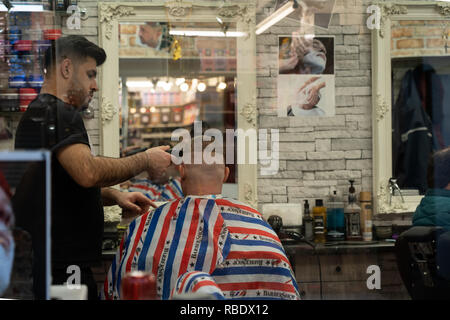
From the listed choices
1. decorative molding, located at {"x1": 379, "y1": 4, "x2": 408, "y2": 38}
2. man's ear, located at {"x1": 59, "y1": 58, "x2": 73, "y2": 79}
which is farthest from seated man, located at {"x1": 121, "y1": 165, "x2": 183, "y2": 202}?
decorative molding, located at {"x1": 379, "y1": 4, "x2": 408, "y2": 38}

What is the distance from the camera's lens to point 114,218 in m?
2.60

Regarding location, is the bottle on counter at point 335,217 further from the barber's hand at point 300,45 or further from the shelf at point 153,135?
the shelf at point 153,135

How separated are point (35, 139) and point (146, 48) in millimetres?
1293

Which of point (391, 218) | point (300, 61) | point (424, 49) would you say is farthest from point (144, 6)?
point (391, 218)

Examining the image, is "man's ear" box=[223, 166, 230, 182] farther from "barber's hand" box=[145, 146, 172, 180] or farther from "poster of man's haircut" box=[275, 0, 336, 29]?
"poster of man's haircut" box=[275, 0, 336, 29]

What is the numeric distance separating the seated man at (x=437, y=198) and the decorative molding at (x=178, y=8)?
152 cm

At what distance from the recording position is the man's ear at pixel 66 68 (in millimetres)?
2035

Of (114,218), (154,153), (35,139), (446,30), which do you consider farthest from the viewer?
(446,30)

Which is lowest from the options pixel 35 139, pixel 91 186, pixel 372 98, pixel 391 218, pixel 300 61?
pixel 391 218

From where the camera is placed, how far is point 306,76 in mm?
2881

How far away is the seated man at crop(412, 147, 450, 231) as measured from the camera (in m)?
2.47

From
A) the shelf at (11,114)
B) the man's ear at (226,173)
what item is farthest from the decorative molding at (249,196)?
the shelf at (11,114)

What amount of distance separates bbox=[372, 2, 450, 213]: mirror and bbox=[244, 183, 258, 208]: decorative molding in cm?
66
